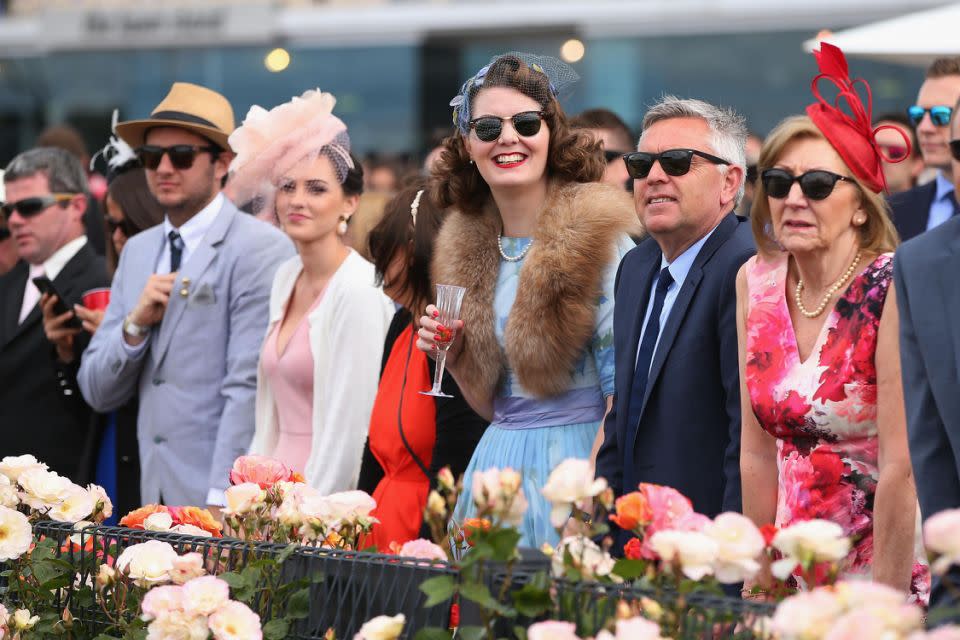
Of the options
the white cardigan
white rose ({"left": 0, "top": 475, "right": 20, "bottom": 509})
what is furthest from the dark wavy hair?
white rose ({"left": 0, "top": 475, "right": 20, "bottom": 509})

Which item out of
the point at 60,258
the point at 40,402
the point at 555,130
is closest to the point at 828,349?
the point at 555,130

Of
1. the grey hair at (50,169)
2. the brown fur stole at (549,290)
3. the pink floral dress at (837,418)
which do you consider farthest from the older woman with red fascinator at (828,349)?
the grey hair at (50,169)

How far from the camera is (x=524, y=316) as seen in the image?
156 inches

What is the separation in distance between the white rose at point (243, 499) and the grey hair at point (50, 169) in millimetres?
4515

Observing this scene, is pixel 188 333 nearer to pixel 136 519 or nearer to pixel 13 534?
pixel 136 519

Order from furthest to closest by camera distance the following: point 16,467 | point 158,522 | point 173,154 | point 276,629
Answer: point 173,154 → point 16,467 → point 158,522 → point 276,629

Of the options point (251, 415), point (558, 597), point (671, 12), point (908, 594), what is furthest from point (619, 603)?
point (671, 12)

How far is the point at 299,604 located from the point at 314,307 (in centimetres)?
283

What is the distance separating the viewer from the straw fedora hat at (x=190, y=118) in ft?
19.5

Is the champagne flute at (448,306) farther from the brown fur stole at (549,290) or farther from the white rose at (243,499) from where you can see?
the white rose at (243,499)

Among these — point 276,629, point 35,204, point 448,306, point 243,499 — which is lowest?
point 276,629

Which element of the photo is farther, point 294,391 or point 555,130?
point 294,391

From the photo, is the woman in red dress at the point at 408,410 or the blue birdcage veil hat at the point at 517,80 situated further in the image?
the woman in red dress at the point at 408,410

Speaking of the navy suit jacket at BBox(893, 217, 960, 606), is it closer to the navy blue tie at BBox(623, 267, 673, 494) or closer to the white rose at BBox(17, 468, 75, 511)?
the navy blue tie at BBox(623, 267, 673, 494)
